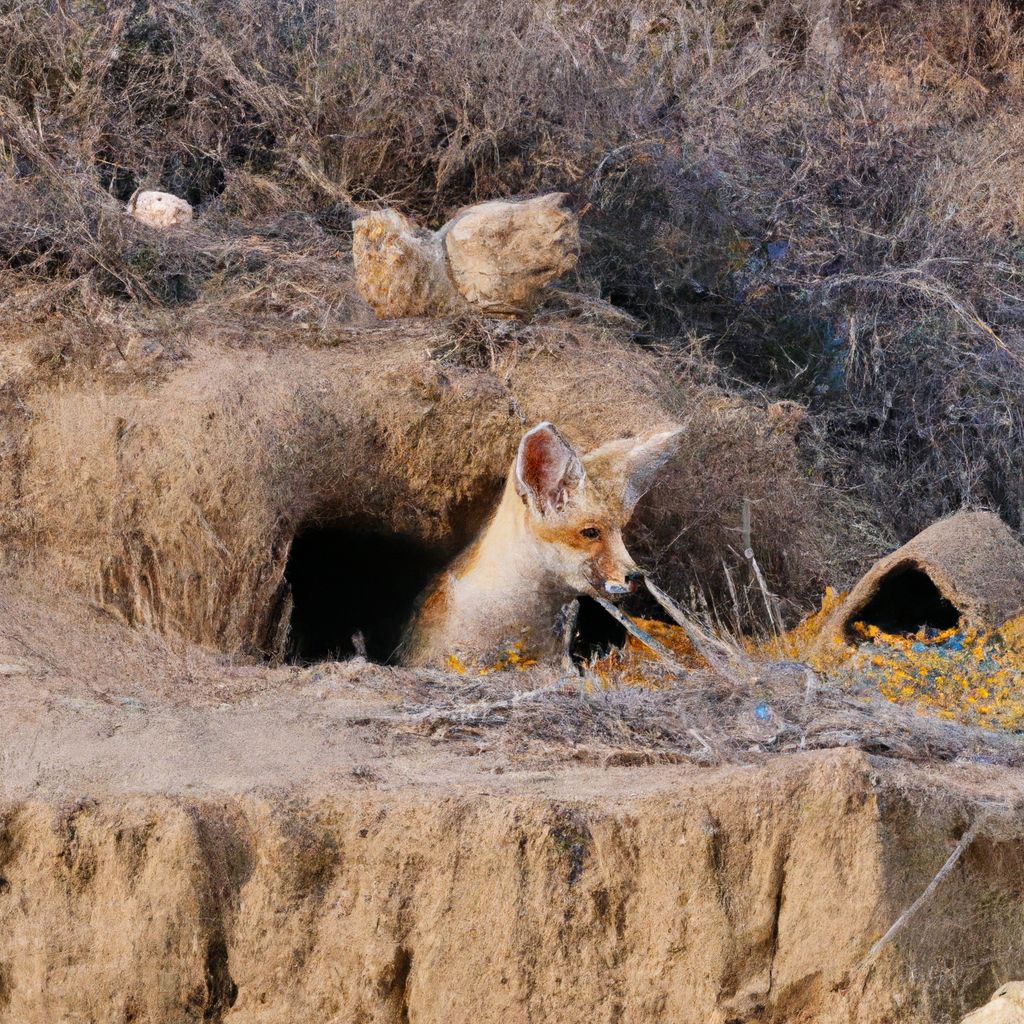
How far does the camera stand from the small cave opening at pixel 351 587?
7969mm

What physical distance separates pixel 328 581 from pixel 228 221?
8.70ft

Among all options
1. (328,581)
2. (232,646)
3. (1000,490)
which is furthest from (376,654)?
(1000,490)

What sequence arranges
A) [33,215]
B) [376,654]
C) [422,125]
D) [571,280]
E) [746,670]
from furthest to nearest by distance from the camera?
1. [422,125]
2. [571,280]
3. [33,215]
4. [376,654]
5. [746,670]

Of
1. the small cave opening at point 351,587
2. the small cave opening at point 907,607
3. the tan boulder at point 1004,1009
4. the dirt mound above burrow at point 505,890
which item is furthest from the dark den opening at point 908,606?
the tan boulder at point 1004,1009

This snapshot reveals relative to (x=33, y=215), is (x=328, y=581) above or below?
below

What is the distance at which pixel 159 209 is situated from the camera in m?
9.66

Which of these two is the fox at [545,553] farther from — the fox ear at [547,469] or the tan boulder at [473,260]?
the tan boulder at [473,260]

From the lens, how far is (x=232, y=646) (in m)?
7.11

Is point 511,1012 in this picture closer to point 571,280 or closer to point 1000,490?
point 571,280

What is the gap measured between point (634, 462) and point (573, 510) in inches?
15.2

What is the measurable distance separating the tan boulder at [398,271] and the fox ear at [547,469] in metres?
1.47

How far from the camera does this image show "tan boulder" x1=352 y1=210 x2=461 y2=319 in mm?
8477

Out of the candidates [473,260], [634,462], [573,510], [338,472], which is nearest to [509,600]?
[573,510]

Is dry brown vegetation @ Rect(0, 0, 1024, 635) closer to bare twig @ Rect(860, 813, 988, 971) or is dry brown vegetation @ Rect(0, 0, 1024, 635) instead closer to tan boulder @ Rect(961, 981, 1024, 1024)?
bare twig @ Rect(860, 813, 988, 971)
